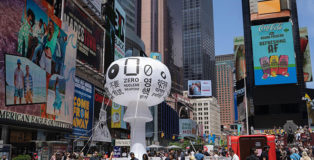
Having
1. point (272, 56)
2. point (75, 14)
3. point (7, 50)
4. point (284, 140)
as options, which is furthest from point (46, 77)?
point (272, 56)

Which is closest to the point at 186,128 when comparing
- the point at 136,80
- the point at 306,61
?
the point at 306,61

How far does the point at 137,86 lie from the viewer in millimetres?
17188

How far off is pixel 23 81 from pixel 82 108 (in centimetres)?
1605

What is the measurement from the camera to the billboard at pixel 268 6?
74.1 m

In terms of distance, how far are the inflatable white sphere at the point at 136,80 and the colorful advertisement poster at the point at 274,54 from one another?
5735cm

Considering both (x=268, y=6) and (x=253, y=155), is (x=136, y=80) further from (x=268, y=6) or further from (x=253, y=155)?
(x=268, y=6)

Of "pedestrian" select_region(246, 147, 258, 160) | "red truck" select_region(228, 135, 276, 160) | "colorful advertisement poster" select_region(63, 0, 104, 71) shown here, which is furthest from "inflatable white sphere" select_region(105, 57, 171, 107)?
"colorful advertisement poster" select_region(63, 0, 104, 71)

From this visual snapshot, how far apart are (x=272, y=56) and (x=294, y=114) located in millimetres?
13671

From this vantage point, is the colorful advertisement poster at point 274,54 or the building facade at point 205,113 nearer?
the colorful advertisement poster at point 274,54

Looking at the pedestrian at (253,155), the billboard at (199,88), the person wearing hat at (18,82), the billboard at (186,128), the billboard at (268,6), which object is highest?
the billboard at (268,6)

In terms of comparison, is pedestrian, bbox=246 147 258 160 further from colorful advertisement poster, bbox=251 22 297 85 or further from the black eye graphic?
colorful advertisement poster, bbox=251 22 297 85

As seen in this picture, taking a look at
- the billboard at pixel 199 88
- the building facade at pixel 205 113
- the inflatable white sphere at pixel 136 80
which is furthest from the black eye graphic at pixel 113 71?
the building facade at pixel 205 113

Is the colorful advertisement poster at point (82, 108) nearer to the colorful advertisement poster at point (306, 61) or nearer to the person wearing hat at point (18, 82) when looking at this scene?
the person wearing hat at point (18, 82)

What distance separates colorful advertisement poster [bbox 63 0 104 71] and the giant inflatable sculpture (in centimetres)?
3029
